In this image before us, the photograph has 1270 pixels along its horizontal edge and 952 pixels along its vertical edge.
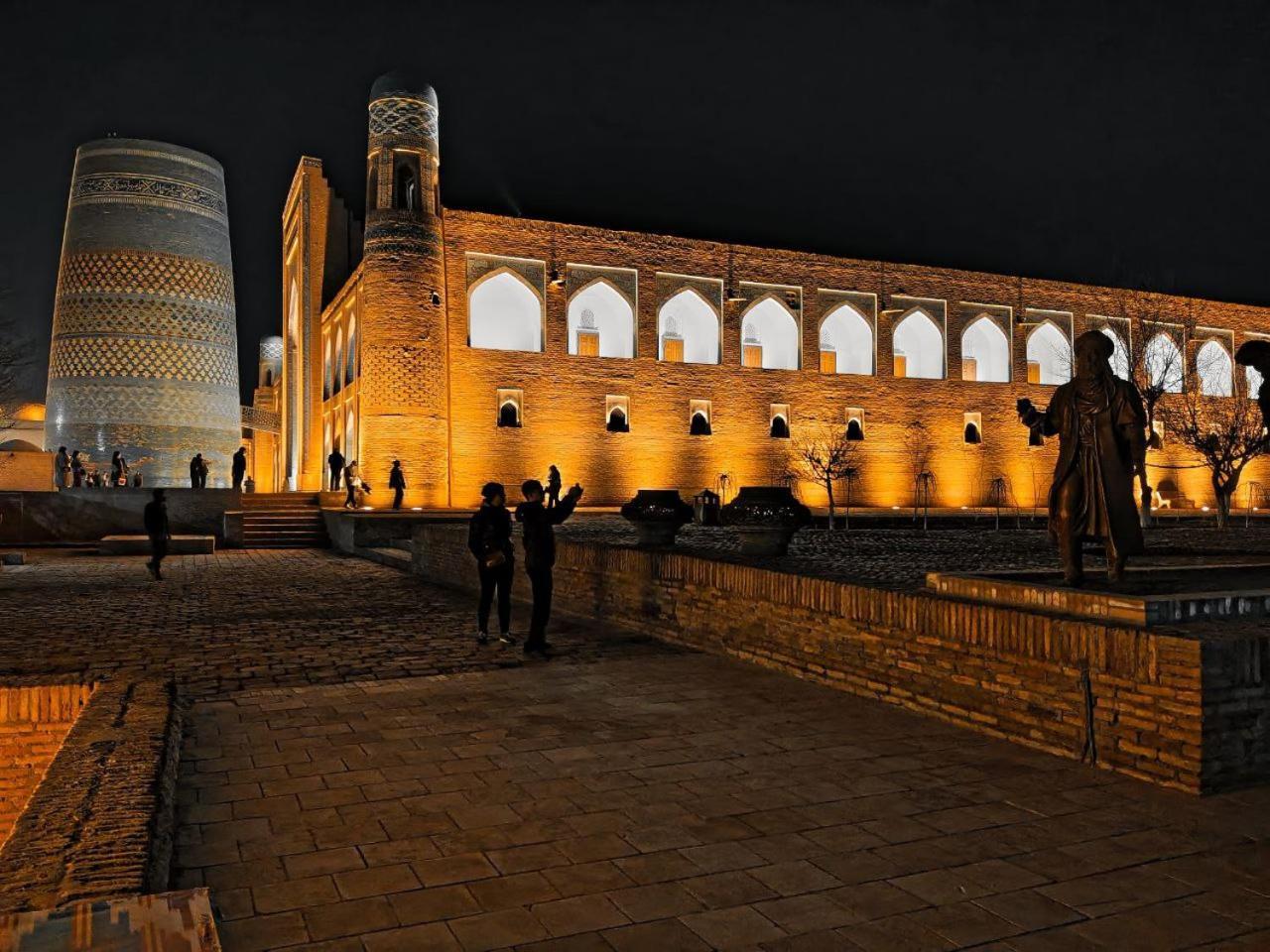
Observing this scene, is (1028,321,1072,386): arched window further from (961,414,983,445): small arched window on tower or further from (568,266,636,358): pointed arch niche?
(568,266,636,358): pointed arch niche

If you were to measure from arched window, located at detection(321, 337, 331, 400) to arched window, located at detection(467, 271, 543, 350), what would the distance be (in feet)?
21.3

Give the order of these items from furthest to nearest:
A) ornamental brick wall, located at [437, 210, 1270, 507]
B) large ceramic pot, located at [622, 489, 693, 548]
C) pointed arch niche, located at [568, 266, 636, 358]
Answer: pointed arch niche, located at [568, 266, 636, 358]
ornamental brick wall, located at [437, 210, 1270, 507]
large ceramic pot, located at [622, 489, 693, 548]

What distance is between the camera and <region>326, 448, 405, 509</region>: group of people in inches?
825

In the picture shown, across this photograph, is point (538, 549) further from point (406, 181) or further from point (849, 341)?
point (849, 341)

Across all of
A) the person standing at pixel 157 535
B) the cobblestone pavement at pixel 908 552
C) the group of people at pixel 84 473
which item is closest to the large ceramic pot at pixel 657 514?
the cobblestone pavement at pixel 908 552

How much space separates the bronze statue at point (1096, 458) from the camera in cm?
463

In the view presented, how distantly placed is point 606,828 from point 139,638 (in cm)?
550

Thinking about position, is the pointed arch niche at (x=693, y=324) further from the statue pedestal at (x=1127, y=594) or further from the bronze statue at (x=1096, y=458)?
the bronze statue at (x=1096, y=458)

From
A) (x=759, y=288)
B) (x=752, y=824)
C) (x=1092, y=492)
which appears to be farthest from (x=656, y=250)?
(x=752, y=824)

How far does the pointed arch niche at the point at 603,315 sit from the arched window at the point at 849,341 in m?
6.26

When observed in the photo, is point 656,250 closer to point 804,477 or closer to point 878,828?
point 804,477

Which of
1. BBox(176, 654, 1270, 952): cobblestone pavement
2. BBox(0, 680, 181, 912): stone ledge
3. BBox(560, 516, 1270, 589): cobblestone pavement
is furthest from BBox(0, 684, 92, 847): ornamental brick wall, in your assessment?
BBox(560, 516, 1270, 589): cobblestone pavement

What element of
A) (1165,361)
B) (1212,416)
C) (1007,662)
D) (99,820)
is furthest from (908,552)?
(1212,416)

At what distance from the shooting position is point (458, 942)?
7.70ft
